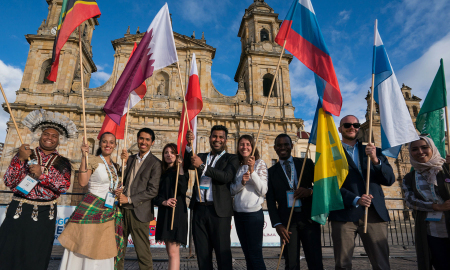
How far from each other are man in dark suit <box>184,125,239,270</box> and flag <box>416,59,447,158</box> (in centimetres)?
306

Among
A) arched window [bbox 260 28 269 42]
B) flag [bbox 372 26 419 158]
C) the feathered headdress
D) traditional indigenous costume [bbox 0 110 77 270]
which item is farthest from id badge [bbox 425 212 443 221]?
arched window [bbox 260 28 269 42]

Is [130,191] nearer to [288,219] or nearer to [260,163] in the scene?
[260,163]

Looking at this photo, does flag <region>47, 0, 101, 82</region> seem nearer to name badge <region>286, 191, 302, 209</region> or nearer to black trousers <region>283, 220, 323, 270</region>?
name badge <region>286, 191, 302, 209</region>

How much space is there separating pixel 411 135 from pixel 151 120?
53.3 ft

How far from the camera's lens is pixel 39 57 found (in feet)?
61.7

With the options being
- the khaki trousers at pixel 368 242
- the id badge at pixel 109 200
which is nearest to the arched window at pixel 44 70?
the id badge at pixel 109 200

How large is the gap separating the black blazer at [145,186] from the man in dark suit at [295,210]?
5.21 feet

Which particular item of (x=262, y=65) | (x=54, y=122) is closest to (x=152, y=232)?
(x=54, y=122)

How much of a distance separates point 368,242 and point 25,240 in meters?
3.90

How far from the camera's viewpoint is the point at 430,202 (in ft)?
9.58

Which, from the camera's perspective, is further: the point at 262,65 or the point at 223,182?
the point at 262,65

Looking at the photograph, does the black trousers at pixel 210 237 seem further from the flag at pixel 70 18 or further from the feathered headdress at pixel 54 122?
the feathered headdress at pixel 54 122

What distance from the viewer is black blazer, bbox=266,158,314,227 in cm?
328

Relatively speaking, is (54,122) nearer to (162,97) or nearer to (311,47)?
(162,97)
